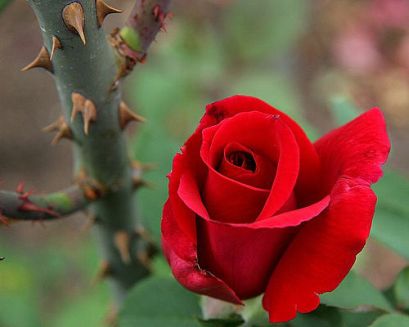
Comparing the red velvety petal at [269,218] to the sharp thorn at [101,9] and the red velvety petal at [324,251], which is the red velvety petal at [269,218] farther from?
the sharp thorn at [101,9]

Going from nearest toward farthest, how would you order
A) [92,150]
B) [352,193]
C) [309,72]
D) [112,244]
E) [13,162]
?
[352,193] → [92,150] → [112,244] → [13,162] → [309,72]

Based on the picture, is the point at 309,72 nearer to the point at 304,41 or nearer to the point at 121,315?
the point at 304,41

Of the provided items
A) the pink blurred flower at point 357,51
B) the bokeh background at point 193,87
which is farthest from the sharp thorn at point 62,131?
the pink blurred flower at point 357,51

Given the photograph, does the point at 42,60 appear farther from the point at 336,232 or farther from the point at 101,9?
the point at 336,232

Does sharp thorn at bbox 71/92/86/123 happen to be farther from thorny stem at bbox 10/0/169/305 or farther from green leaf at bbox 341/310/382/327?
green leaf at bbox 341/310/382/327

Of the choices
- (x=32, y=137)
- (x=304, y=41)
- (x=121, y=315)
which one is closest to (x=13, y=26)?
(x=32, y=137)

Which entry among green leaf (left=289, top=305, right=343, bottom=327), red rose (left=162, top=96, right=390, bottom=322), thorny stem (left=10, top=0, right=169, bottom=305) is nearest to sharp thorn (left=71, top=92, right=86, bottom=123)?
thorny stem (left=10, top=0, right=169, bottom=305)
